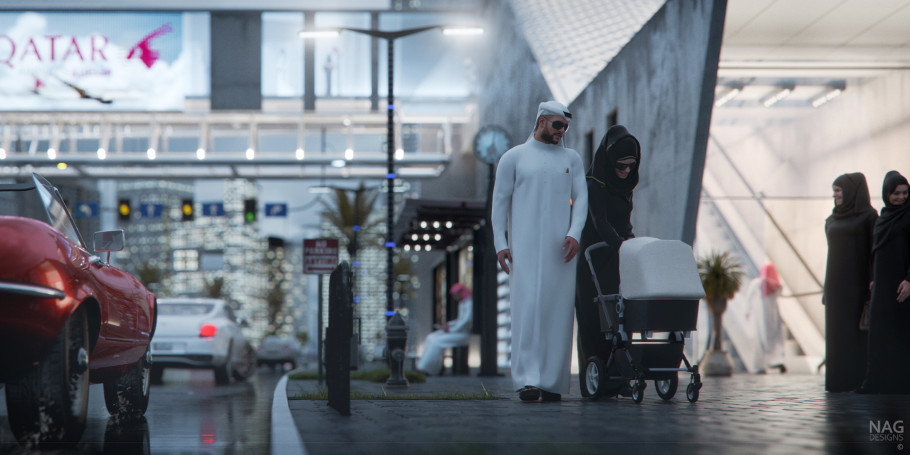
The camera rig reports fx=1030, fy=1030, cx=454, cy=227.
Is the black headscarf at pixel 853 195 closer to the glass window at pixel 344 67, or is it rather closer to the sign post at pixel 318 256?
the sign post at pixel 318 256

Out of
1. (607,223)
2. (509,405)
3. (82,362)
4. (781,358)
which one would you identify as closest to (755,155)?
(781,358)

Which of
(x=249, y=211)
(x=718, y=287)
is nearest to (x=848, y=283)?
(x=718, y=287)

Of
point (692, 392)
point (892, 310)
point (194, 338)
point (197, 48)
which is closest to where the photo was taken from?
point (692, 392)

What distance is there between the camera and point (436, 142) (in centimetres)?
4050

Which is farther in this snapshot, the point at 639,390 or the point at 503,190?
the point at 503,190

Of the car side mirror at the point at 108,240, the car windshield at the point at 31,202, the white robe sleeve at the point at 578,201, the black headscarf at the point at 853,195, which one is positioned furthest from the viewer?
the black headscarf at the point at 853,195

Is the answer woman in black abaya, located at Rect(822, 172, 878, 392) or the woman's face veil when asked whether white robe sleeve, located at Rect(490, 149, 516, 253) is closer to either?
the woman's face veil

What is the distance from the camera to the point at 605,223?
803 cm

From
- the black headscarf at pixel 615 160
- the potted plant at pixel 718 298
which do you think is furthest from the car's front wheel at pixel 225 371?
the black headscarf at pixel 615 160

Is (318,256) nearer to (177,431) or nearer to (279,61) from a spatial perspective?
(177,431)

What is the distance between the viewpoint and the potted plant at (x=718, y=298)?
632 inches

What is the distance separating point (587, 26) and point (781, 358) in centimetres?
678

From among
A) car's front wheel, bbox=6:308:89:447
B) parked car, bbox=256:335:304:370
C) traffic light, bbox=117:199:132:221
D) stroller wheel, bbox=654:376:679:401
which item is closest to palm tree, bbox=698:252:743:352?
stroller wheel, bbox=654:376:679:401

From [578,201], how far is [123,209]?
31.1 meters
